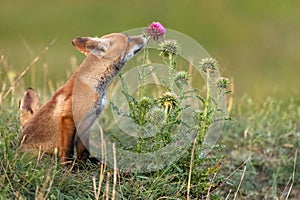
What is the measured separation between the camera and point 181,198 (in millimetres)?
4965

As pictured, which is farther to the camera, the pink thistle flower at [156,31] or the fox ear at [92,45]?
the fox ear at [92,45]

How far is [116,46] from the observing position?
554 centimetres

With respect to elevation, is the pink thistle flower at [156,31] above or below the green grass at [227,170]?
above

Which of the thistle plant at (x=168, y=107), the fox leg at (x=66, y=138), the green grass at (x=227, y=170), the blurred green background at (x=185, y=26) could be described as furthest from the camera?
the blurred green background at (x=185, y=26)

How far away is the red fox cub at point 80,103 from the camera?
531cm

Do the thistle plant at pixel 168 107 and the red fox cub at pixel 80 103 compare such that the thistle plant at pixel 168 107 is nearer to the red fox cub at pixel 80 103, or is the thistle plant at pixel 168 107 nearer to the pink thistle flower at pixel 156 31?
the pink thistle flower at pixel 156 31

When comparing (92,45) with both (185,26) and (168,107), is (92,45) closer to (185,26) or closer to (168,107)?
(168,107)

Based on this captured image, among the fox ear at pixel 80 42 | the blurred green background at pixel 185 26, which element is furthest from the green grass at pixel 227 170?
the blurred green background at pixel 185 26

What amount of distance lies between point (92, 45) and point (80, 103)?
0.43 m

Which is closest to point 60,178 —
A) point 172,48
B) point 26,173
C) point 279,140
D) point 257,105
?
point 26,173

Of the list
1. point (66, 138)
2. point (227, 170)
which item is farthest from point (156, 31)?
point (227, 170)

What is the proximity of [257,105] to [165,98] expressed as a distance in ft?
9.78

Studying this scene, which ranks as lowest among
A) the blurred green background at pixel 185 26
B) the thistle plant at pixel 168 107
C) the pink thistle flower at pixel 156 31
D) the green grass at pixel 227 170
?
the green grass at pixel 227 170

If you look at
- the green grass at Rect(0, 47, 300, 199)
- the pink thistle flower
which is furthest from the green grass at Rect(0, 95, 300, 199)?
the pink thistle flower
